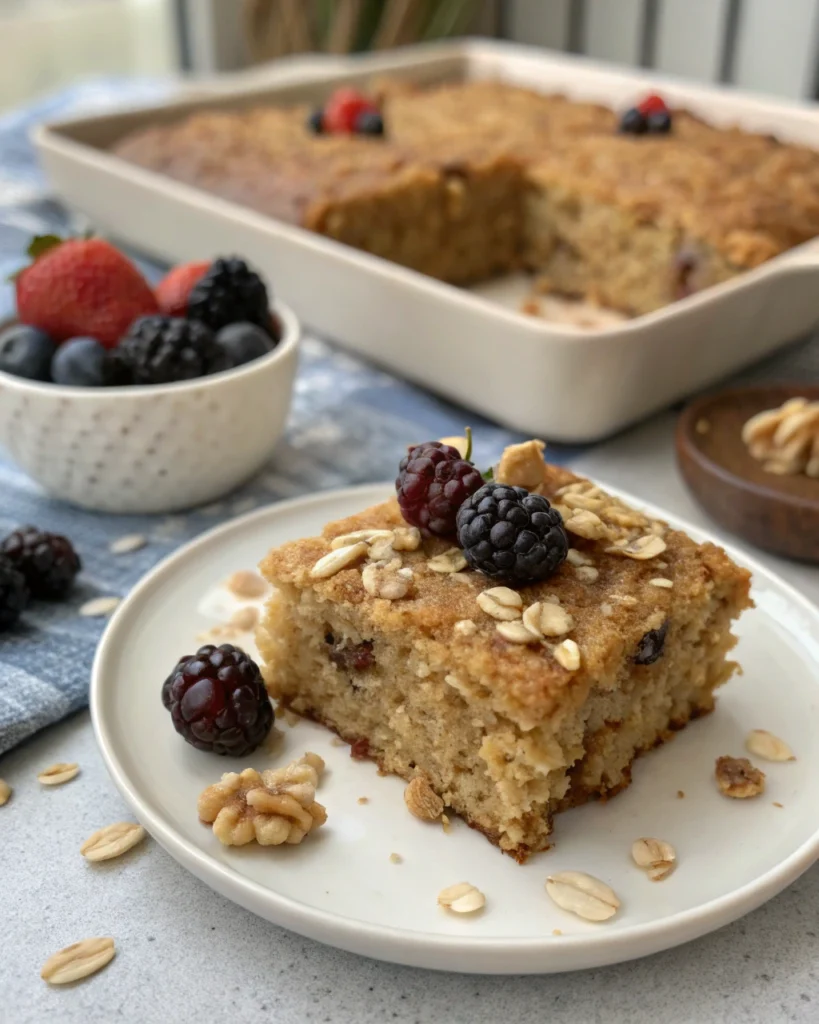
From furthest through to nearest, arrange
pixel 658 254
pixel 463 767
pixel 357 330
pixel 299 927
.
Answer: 1. pixel 658 254
2. pixel 357 330
3. pixel 463 767
4. pixel 299 927

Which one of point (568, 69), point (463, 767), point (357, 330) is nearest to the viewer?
point (463, 767)

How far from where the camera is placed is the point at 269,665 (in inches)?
65.6

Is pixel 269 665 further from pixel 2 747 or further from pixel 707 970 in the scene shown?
pixel 707 970

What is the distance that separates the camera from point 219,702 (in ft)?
4.83

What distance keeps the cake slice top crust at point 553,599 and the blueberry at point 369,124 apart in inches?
83.3

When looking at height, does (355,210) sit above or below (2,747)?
above

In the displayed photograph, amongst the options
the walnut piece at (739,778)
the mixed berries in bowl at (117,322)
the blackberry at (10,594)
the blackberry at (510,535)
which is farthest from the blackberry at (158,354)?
the walnut piece at (739,778)

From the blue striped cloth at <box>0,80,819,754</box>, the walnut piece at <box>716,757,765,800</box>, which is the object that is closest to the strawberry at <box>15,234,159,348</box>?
Result: the blue striped cloth at <box>0,80,819,754</box>

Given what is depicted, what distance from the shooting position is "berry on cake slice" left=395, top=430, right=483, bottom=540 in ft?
5.08

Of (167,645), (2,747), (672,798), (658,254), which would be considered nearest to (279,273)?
(658,254)

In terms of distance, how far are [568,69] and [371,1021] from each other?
3.64 metres

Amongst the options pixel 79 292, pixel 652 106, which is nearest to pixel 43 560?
pixel 79 292

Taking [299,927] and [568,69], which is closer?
[299,927]

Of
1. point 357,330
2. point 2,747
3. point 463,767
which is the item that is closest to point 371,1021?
point 463,767
